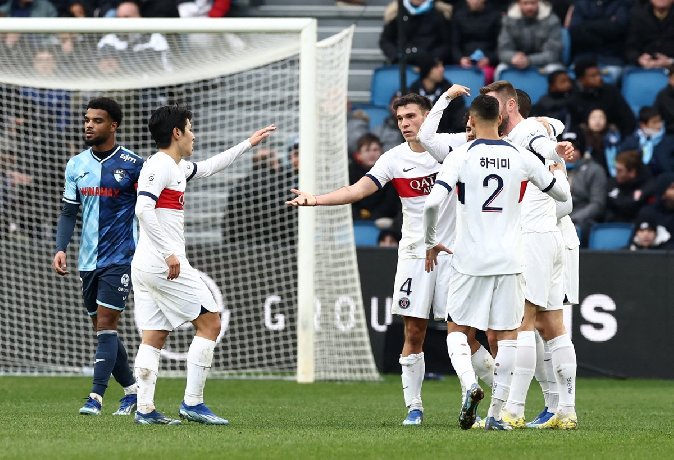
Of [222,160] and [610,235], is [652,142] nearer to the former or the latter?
[610,235]

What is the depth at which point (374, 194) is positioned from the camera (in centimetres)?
1731

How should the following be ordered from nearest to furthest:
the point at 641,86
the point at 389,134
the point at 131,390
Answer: the point at 131,390, the point at 389,134, the point at 641,86

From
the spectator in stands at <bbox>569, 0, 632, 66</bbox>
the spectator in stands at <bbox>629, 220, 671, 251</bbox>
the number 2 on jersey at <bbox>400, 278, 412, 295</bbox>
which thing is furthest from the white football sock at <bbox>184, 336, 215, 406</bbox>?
the spectator in stands at <bbox>569, 0, 632, 66</bbox>

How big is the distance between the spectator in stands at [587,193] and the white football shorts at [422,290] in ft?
22.7

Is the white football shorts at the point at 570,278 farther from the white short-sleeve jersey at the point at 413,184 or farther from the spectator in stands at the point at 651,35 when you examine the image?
the spectator in stands at the point at 651,35

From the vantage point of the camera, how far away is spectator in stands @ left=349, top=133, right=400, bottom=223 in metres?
17.1

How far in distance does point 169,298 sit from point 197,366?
49 cm

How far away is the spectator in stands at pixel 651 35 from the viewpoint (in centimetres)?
1880

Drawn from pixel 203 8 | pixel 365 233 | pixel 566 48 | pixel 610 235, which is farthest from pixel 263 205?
pixel 566 48

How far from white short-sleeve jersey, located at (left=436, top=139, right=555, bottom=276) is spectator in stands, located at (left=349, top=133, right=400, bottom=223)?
8.30 metres

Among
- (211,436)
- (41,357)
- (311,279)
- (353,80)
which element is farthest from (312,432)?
(353,80)

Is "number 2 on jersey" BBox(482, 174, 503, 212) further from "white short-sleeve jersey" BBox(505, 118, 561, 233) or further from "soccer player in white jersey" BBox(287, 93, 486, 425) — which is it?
"soccer player in white jersey" BBox(287, 93, 486, 425)

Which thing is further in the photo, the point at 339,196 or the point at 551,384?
the point at 551,384

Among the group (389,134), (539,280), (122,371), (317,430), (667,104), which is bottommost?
(317,430)
